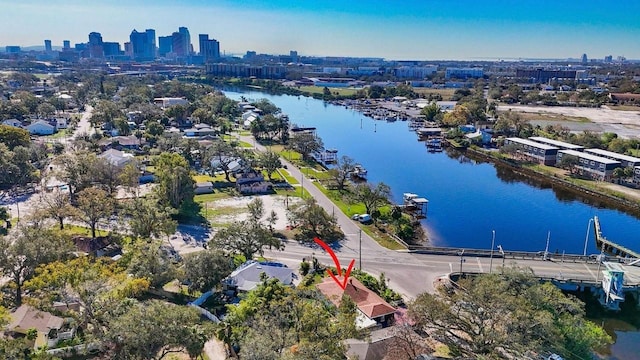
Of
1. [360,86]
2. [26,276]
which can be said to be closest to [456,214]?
[26,276]

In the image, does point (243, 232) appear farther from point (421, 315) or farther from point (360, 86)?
point (360, 86)

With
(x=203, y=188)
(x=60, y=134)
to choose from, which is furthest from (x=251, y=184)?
(x=60, y=134)

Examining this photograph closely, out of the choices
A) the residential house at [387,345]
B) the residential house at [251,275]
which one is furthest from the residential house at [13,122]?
the residential house at [387,345]

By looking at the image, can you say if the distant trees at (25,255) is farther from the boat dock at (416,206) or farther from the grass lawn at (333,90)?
the grass lawn at (333,90)

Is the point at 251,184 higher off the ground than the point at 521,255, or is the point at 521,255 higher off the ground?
the point at 251,184

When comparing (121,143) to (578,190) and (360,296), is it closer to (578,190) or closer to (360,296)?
(360,296)

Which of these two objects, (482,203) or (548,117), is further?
(548,117)
